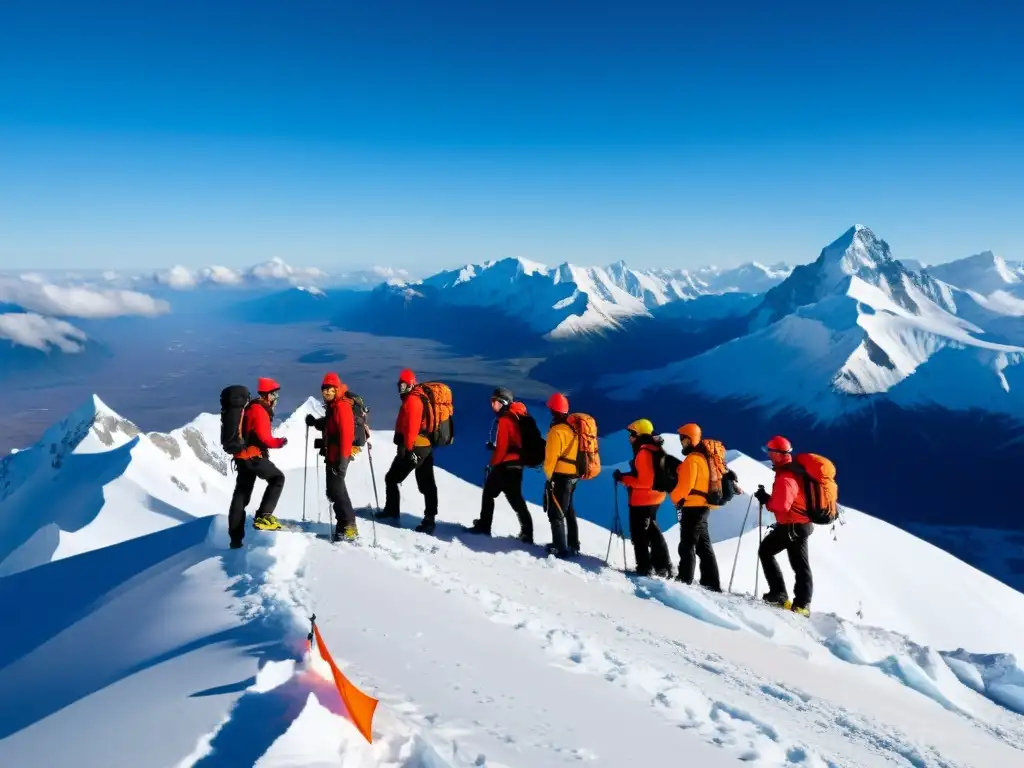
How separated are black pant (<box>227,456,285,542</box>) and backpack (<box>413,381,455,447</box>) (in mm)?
3104

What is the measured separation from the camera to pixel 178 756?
12.1 ft

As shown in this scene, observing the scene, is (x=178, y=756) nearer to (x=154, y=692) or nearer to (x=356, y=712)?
(x=356, y=712)

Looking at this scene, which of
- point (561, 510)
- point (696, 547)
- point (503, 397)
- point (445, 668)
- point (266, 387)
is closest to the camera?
point (445, 668)

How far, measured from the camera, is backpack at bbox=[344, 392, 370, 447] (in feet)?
37.0

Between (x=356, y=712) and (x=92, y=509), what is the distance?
82057mm

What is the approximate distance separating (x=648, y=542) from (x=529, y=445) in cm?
303

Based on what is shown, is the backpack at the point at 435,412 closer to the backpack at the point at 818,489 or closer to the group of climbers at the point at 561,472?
the group of climbers at the point at 561,472

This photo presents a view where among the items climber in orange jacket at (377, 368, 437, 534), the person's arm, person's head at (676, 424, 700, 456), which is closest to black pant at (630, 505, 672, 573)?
the person's arm

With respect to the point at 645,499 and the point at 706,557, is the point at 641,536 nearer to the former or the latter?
the point at 645,499

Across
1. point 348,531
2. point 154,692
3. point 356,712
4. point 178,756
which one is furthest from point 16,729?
point 348,531

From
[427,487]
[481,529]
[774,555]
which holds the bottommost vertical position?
[481,529]

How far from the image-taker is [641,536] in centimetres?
1223

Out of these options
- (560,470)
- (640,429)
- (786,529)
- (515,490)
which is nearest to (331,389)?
(515,490)

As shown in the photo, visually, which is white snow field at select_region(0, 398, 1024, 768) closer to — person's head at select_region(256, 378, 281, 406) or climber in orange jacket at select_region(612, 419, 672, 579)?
climber in orange jacket at select_region(612, 419, 672, 579)
